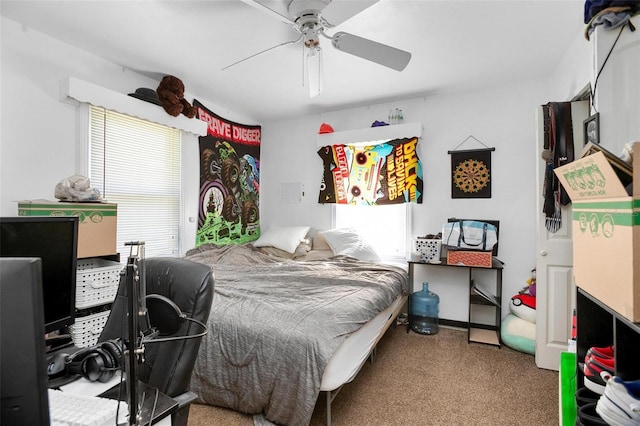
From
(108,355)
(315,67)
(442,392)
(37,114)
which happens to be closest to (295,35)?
(315,67)

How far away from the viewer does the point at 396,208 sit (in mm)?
3717

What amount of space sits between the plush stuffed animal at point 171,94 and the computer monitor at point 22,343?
288cm

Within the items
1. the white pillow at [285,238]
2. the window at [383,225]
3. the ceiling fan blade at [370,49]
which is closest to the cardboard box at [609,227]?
the ceiling fan blade at [370,49]

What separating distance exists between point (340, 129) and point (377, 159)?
657 mm

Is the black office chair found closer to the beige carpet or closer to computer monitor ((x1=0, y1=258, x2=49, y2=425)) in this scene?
computer monitor ((x1=0, y1=258, x2=49, y2=425))

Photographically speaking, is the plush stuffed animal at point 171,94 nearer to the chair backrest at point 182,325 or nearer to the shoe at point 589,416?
the chair backrest at point 182,325

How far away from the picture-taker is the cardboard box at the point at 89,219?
1672 mm

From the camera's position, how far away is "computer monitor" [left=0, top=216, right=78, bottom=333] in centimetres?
93

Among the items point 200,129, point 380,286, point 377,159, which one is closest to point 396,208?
point 377,159

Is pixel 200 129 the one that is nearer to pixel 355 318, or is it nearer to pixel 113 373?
pixel 355 318

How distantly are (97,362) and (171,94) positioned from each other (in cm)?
265

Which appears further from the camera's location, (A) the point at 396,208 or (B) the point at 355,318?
(A) the point at 396,208

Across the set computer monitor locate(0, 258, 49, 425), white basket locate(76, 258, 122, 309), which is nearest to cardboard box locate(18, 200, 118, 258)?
white basket locate(76, 258, 122, 309)

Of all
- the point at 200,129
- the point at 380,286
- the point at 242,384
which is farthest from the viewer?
the point at 200,129
